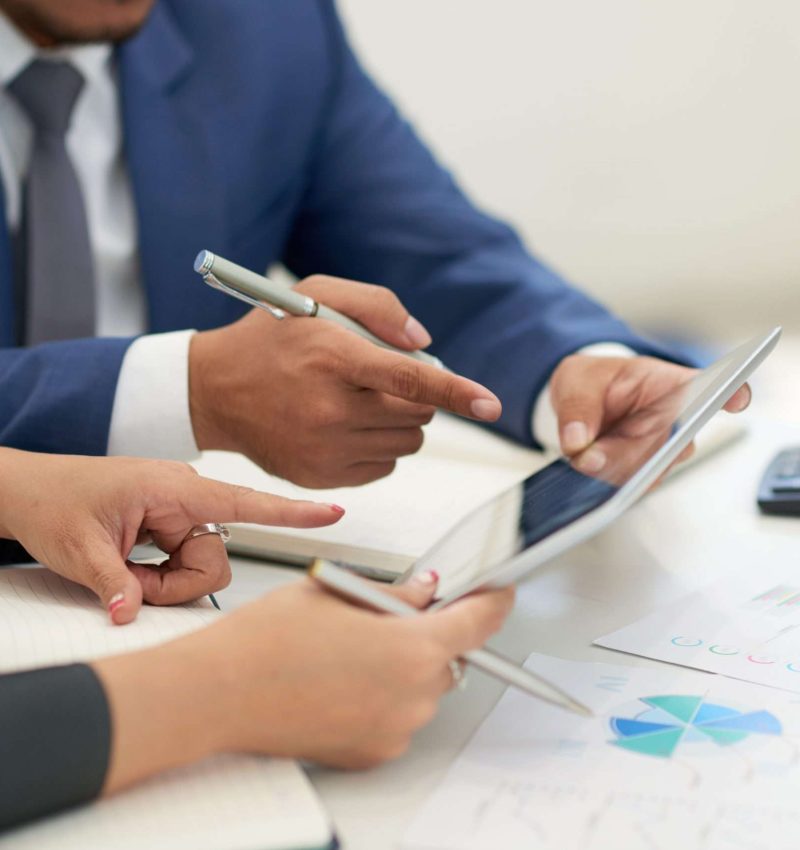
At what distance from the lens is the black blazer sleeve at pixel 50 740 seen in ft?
1.26

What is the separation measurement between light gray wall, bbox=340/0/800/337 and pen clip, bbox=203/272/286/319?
192 centimetres

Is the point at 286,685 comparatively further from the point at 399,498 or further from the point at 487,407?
the point at 399,498

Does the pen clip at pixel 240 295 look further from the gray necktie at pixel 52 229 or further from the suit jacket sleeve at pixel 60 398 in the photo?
the gray necktie at pixel 52 229

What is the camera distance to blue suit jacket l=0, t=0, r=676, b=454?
1069 mm

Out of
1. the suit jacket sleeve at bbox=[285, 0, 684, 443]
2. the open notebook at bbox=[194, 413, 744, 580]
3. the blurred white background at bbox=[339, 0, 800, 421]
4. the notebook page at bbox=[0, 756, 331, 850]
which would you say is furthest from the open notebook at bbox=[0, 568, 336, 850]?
the blurred white background at bbox=[339, 0, 800, 421]

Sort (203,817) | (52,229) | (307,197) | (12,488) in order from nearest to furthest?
(203,817) → (12,488) → (52,229) → (307,197)

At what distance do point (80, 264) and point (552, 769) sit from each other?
806 mm

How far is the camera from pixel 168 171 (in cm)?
113

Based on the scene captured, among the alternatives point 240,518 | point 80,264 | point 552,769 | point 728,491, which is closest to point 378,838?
point 552,769

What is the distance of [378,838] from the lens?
400 millimetres

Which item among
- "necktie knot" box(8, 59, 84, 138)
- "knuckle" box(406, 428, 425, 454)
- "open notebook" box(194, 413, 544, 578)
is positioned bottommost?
"open notebook" box(194, 413, 544, 578)

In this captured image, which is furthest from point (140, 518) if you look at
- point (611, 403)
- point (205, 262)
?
point (611, 403)

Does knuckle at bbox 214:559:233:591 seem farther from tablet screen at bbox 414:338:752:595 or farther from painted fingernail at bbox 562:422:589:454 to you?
painted fingernail at bbox 562:422:589:454

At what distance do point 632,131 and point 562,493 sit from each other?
2084 mm
